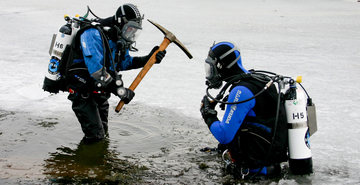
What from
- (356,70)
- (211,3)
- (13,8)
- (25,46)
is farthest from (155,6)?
(356,70)

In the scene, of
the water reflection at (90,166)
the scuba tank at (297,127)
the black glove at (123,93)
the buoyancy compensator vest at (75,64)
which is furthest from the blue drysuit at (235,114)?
the buoyancy compensator vest at (75,64)

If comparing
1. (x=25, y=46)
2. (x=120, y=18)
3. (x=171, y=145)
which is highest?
(x=120, y=18)

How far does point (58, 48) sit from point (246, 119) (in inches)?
87.1

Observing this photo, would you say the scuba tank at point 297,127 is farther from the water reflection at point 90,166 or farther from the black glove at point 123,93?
the black glove at point 123,93

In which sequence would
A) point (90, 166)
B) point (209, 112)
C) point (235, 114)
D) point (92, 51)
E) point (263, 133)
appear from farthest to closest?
point (92, 51), point (90, 166), point (209, 112), point (263, 133), point (235, 114)

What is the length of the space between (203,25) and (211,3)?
5.40 metres

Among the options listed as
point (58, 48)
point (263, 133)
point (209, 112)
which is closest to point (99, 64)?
point (58, 48)

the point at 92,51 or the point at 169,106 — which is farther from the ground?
the point at 92,51

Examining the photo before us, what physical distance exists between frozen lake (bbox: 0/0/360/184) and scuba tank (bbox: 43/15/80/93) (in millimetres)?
681

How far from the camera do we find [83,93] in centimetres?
391

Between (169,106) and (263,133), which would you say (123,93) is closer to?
(263,133)

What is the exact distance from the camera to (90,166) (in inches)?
137

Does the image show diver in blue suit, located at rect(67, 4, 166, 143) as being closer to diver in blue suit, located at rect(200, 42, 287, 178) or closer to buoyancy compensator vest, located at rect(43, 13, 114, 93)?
buoyancy compensator vest, located at rect(43, 13, 114, 93)

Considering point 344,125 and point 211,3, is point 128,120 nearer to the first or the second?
point 344,125
